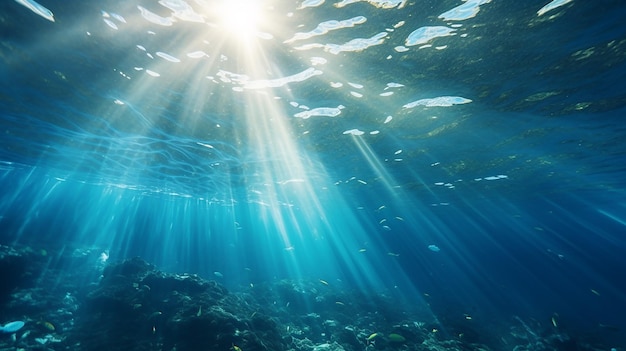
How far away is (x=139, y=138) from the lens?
18.1 metres

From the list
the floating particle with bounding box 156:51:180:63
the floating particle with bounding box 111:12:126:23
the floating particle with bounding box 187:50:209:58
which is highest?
the floating particle with bounding box 156:51:180:63

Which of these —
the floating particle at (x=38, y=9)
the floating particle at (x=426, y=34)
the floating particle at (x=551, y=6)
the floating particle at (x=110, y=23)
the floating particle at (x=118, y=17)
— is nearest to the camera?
the floating particle at (x=551, y=6)

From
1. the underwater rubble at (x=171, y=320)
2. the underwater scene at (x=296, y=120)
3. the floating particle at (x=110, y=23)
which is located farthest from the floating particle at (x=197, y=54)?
the underwater rubble at (x=171, y=320)

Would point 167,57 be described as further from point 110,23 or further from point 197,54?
point 110,23

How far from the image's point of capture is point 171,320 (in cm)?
1139

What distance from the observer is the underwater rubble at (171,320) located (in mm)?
10961

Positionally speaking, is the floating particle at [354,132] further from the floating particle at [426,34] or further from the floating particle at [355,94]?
the floating particle at [426,34]

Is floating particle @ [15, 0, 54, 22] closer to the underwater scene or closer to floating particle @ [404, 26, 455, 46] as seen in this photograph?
the underwater scene

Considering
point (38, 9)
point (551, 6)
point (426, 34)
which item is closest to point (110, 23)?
point (38, 9)

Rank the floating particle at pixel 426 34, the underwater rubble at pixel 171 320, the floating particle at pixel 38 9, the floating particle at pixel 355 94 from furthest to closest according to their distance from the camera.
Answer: the floating particle at pixel 355 94
the underwater rubble at pixel 171 320
the floating particle at pixel 38 9
the floating particle at pixel 426 34

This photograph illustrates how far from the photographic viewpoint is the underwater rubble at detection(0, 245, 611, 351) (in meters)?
11.0

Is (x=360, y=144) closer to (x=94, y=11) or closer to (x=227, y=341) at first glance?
(x=227, y=341)

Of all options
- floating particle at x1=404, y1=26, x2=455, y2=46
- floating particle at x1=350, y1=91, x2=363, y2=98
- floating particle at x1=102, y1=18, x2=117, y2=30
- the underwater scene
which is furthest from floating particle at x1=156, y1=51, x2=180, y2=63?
floating particle at x1=404, y1=26, x2=455, y2=46

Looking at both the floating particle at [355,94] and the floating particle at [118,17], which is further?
the floating particle at [355,94]
